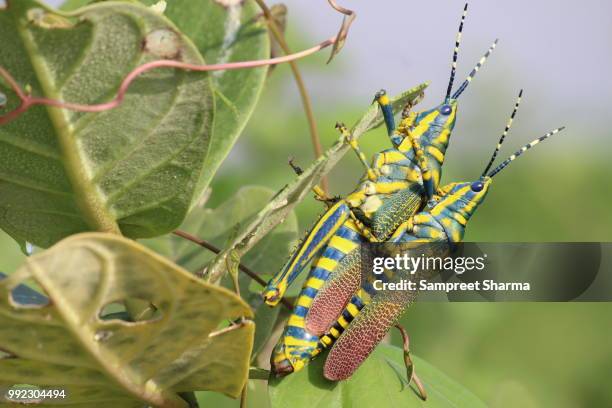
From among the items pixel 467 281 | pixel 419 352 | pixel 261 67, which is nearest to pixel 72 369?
pixel 261 67

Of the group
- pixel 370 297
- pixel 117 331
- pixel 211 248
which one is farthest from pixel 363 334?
pixel 117 331

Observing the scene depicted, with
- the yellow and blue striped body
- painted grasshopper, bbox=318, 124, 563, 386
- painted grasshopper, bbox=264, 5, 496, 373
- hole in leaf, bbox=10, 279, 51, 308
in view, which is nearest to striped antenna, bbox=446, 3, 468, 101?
painted grasshopper, bbox=264, 5, 496, 373

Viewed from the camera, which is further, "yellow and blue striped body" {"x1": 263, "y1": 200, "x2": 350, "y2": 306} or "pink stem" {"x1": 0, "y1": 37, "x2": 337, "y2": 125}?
"yellow and blue striped body" {"x1": 263, "y1": 200, "x2": 350, "y2": 306}

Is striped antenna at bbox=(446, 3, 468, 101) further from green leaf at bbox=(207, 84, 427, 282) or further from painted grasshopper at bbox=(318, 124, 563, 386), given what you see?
green leaf at bbox=(207, 84, 427, 282)

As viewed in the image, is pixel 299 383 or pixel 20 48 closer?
pixel 20 48

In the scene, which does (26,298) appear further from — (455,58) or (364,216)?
(455,58)

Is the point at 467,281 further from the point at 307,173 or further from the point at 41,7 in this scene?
the point at 41,7

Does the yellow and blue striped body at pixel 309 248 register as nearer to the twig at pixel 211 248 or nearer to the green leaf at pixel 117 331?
the twig at pixel 211 248
